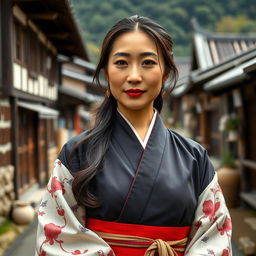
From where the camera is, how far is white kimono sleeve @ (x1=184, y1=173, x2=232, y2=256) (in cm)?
232

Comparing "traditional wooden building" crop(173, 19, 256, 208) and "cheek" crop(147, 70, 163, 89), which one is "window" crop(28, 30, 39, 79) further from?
"cheek" crop(147, 70, 163, 89)

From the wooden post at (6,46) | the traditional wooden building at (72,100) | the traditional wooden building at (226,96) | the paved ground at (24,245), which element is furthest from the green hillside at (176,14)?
the paved ground at (24,245)

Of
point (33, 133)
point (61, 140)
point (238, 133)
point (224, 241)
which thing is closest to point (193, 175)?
point (224, 241)

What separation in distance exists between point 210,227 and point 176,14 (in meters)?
51.8

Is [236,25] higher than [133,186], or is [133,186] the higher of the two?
[236,25]

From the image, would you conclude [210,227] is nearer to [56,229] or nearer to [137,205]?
[137,205]

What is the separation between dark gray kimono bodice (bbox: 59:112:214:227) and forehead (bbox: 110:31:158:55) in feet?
1.52

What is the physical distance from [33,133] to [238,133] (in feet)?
20.2

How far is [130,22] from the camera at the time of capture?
2.39 m

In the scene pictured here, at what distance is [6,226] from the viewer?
26.0 feet

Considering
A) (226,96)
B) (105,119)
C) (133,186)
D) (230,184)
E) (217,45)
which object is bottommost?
(230,184)

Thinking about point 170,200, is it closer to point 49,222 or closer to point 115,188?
point 115,188

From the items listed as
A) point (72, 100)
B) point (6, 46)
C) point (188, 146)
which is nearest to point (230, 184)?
point (6, 46)

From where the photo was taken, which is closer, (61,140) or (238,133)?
(238,133)
